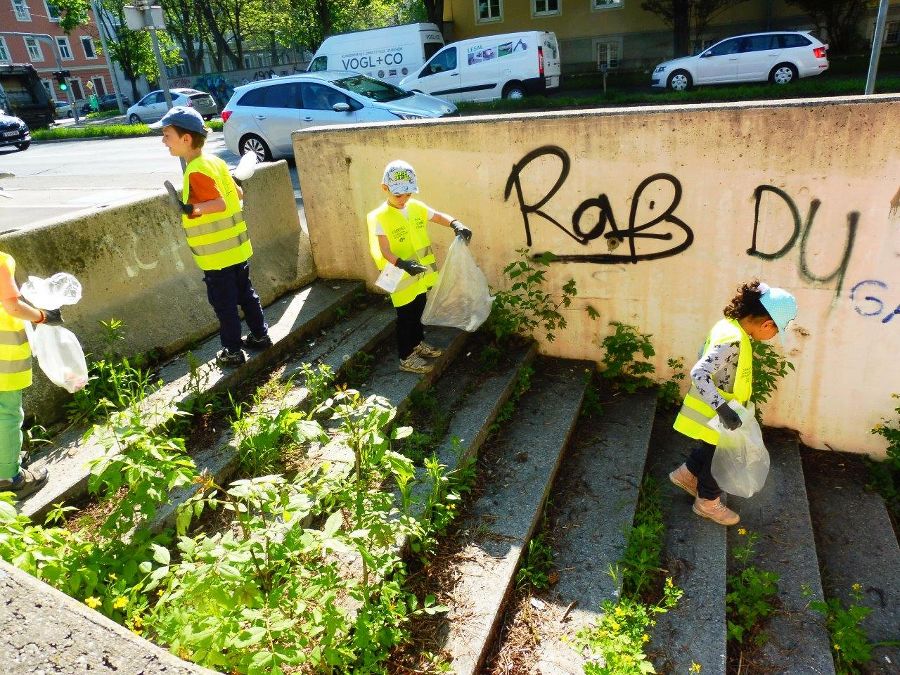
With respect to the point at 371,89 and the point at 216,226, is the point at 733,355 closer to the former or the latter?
the point at 216,226

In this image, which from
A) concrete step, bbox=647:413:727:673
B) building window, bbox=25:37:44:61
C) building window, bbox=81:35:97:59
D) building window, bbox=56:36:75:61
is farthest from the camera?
building window, bbox=81:35:97:59

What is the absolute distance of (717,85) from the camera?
17.9 meters

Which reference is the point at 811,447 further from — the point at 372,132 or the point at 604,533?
the point at 372,132

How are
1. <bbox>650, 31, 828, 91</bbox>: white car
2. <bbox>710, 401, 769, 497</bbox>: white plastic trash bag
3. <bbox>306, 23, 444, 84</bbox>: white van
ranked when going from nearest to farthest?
<bbox>710, 401, 769, 497</bbox>: white plastic trash bag < <bbox>650, 31, 828, 91</bbox>: white car < <bbox>306, 23, 444, 84</bbox>: white van

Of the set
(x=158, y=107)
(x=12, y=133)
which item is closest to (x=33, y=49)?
(x=158, y=107)

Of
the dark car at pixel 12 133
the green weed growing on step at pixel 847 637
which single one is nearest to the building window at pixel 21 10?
the dark car at pixel 12 133

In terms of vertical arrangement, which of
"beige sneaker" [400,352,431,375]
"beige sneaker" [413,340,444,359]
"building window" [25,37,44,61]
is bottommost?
"beige sneaker" [400,352,431,375]

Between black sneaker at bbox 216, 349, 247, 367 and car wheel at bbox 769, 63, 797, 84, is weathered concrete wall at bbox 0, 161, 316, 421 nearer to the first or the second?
black sneaker at bbox 216, 349, 247, 367

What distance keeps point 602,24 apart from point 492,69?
9.95 m

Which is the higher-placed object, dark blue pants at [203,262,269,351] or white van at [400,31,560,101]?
white van at [400,31,560,101]

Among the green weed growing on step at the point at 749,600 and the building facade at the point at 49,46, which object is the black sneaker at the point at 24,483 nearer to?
the green weed growing on step at the point at 749,600

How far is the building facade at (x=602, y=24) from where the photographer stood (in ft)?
76.2

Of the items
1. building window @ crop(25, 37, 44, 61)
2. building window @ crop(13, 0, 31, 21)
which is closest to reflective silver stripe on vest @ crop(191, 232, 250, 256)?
building window @ crop(13, 0, 31, 21)

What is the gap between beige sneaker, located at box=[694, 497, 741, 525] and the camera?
→ 3.66m
